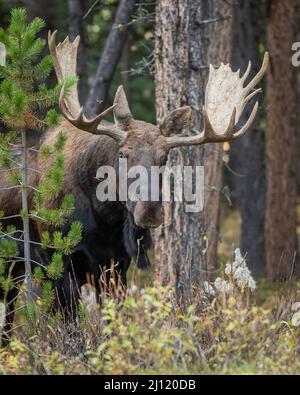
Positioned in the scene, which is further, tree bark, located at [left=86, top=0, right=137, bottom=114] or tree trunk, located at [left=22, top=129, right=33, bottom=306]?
tree bark, located at [left=86, top=0, right=137, bottom=114]

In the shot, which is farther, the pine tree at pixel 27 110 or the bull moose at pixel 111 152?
the bull moose at pixel 111 152

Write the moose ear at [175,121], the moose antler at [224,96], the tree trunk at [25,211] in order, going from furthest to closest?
the moose antler at [224,96], the moose ear at [175,121], the tree trunk at [25,211]

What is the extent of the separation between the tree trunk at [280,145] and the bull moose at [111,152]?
19.3 ft

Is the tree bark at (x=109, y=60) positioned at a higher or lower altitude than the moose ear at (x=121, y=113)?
higher

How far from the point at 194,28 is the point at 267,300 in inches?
165

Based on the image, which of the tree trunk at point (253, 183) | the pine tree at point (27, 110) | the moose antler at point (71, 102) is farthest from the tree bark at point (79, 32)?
the pine tree at point (27, 110)

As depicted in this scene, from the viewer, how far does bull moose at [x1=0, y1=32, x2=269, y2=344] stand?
28.8 ft

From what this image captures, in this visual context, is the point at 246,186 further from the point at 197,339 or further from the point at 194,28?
the point at 197,339

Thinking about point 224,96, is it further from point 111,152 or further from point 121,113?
point 111,152

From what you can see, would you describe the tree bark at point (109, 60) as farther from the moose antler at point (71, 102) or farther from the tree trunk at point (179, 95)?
the moose antler at point (71, 102)

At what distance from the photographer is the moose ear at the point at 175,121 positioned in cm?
877
